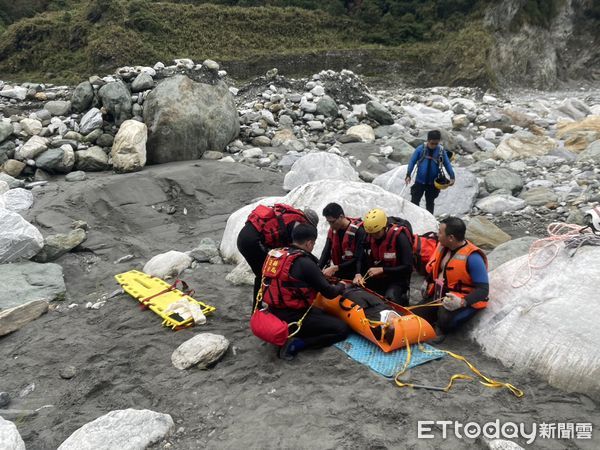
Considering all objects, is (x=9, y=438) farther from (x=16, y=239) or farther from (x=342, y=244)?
(x=16, y=239)

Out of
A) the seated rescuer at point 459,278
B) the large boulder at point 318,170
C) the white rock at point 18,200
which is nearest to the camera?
the seated rescuer at point 459,278

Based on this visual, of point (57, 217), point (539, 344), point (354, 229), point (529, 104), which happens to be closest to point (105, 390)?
point (354, 229)

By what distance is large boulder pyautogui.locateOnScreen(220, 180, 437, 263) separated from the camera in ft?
19.9

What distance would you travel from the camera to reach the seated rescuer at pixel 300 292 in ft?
13.0

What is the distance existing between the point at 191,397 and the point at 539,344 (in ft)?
8.26

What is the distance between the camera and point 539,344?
12.1ft

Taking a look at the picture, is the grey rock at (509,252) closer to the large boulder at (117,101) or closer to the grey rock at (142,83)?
the large boulder at (117,101)

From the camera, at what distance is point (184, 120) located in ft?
34.8

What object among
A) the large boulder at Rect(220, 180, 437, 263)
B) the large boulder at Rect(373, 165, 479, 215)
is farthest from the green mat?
the large boulder at Rect(373, 165, 479, 215)

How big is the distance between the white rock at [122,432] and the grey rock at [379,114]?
11.1 metres

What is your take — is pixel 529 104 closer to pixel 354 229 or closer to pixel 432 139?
pixel 432 139

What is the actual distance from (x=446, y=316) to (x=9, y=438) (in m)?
3.20

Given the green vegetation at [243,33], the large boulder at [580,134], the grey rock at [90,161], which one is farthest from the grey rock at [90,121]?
the green vegetation at [243,33]

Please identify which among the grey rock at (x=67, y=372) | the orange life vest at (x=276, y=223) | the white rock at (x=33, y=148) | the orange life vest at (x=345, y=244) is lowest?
the grey rock at (x=67, y=372)
